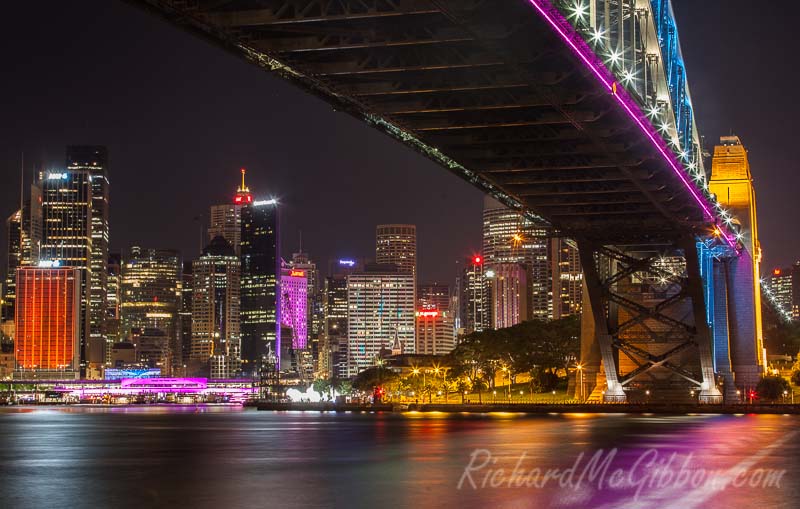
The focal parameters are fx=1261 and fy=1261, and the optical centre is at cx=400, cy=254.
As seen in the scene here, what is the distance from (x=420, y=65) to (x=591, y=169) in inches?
715

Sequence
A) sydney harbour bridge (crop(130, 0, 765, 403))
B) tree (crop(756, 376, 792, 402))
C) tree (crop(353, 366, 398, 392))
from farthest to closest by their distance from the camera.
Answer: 1. tree (crop(353, 366, 398, 392))
2. tree (crop(756, 376, 792, 402))
3. sydney harbour bridge (crop(130, 0, 765, 403))

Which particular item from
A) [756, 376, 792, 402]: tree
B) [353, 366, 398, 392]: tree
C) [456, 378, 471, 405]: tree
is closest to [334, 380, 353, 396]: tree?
[353, 366, 398, 392]: tree

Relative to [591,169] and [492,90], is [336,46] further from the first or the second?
[591,169]

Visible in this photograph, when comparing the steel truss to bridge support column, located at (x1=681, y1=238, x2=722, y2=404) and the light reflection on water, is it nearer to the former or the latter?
bridge support column, located at (x1=681, y1=238, x2=722, y2=404)

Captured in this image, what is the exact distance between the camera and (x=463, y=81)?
129 ft

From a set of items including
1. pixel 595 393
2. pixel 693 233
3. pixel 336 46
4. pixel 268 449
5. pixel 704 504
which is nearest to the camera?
pixel 704 504

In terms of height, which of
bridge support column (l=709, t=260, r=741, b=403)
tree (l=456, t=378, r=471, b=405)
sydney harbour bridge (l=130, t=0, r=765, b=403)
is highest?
sydney harbour bridge (l=130, t=0, r=765, b=403)

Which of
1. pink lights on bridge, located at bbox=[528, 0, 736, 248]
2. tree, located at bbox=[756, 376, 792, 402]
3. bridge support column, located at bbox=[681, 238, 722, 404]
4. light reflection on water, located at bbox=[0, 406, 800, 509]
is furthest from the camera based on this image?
tree, located at bbox=[756, 376, 792, 402]

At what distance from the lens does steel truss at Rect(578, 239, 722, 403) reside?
7244 centimetres

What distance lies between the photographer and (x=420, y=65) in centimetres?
3728

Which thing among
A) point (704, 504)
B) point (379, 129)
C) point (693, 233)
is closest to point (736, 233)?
point (693, 233)

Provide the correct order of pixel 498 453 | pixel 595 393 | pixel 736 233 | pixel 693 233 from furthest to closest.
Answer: pixel 595 393 < pixel 736 233 < pixel 693 233 < pixel 498 453

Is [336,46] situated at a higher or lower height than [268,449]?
higher

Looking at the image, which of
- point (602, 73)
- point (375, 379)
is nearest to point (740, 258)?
point (602, 73)
